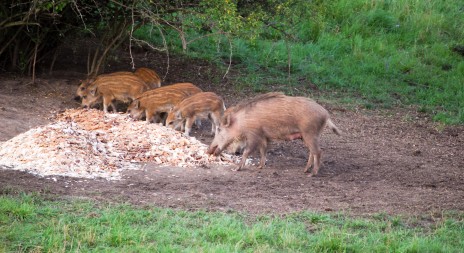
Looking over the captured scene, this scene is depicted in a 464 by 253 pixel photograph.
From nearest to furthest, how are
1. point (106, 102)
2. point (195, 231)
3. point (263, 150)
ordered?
point (195, 231), point (263, 150), point (106, 102)

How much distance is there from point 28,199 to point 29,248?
111 centimetres

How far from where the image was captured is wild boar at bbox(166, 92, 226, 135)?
33.2ft

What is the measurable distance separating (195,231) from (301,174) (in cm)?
291

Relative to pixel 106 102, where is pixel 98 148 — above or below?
above

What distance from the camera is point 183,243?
5.81 m

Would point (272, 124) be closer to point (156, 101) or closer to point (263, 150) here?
point (263, 150)

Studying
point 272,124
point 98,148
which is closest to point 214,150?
point 272,124

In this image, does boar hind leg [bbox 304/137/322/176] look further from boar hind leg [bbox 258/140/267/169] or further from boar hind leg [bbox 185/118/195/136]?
boar hind leg [bbox 185/118/195/136]

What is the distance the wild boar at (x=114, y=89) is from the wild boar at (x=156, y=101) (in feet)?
0.95

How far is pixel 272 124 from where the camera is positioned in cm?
888

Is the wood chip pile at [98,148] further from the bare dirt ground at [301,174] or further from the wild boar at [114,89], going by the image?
the wild boar at [114,89]

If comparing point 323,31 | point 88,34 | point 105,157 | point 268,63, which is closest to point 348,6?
point 323,31

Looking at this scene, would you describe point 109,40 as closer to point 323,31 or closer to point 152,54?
point 152,54

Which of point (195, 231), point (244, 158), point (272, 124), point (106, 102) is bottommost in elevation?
point (106, 102)
